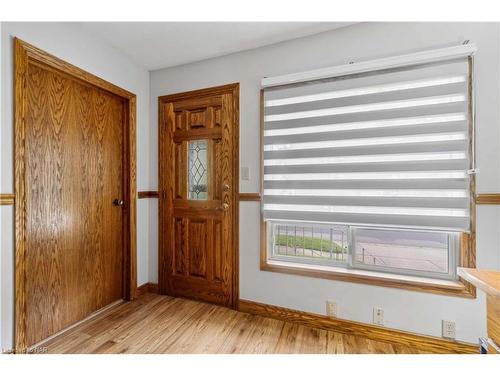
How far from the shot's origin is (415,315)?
1.66m

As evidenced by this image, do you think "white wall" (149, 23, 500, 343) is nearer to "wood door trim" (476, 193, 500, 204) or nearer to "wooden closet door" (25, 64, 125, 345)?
"wood door trim" (476, 193, 500, 204)

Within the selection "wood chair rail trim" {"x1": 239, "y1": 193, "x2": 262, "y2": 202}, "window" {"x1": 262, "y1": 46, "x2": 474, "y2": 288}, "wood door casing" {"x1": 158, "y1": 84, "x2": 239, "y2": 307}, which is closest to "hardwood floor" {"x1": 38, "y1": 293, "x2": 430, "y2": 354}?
"wood door casing" {"x1": 158, "y1": 84, "x2": 239, "y2": 307}

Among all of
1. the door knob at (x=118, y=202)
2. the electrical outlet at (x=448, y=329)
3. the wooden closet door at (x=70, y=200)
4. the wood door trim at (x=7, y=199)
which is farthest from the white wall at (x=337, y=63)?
the wood door trim at (x=7, y=199)

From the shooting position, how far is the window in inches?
61.7

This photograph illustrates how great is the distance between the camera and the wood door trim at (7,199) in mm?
1413

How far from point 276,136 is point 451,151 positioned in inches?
47.2

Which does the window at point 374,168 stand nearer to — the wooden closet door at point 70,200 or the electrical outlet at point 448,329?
the electrical outlet at point 448,329

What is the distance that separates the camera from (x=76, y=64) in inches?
72.4

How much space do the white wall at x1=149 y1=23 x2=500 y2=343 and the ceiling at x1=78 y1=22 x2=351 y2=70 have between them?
76 millimetres

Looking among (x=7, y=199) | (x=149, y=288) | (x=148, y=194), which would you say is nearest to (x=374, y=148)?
(x=148, y=194)

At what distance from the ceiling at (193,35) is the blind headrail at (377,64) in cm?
33

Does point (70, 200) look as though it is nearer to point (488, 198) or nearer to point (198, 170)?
point (198, 170)

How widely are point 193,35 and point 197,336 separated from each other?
2.35 metres
